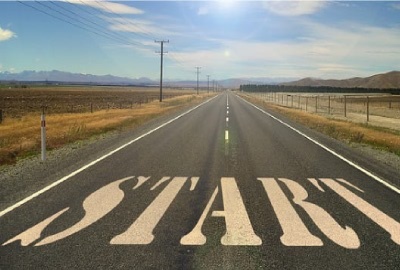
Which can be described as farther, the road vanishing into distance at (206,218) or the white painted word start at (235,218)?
the white painted word start at (235,218)

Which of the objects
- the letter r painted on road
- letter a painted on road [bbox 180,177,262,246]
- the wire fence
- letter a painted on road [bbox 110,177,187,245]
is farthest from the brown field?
the letter r painted on road

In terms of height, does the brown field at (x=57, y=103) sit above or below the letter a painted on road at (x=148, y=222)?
above

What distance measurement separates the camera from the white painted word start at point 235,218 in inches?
191

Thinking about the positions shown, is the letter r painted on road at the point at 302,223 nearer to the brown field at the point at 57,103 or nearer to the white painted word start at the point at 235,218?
the white painted word start at the point at 235,218

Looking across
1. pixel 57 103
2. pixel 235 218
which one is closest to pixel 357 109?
pixel 57 103

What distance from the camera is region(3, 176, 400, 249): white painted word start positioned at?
15.9ft

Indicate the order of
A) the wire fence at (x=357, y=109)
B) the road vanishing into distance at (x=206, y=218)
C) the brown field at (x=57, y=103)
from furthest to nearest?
the brown field at (x=57, y=103) → the wire fence at (x=357, y=109) → the road vanishing into distance at (x=206, y=218)

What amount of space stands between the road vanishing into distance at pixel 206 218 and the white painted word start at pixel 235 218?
0.6 inches

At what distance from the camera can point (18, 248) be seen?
4.59 meters

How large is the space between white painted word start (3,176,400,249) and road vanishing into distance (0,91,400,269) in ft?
0.05

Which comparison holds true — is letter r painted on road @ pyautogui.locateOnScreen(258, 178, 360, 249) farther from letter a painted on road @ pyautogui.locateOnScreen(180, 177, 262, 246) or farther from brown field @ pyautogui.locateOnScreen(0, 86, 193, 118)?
brown field @ pyautogui.locateOnScreen(0, 86, 193, 118)

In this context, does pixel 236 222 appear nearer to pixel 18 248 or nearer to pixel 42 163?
pixel 18 248

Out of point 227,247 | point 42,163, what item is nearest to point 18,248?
point 227,247

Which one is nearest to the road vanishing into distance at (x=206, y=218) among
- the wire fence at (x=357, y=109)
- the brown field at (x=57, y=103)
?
the wire fence at (x=357, y=109)
